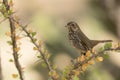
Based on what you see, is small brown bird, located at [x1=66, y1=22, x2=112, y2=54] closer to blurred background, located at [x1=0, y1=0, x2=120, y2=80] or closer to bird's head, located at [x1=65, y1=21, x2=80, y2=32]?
bird's head, located at [x1=65, y1=21, x2=80, y2=32]

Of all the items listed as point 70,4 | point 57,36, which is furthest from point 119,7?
point 57,36

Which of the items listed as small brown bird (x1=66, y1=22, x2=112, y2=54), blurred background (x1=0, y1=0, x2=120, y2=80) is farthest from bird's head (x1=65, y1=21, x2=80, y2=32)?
blurred background (x1=0, y1=0, x2=120, y2=80)

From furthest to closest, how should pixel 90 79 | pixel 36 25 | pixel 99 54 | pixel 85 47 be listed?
pixel 36 25 → pixel 85 47 → pixel 90 79 → pixel 99 54

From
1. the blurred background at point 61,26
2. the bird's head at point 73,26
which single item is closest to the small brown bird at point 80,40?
the bird's head at point 73,26

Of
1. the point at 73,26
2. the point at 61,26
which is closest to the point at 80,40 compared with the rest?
the point at 73,26

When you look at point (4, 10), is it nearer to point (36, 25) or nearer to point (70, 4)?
point (36, 25)

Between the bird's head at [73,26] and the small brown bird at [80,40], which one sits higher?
the bird's head at [73,26]

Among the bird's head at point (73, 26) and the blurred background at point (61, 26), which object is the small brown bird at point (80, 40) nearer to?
the bird's head at point (73, 26)

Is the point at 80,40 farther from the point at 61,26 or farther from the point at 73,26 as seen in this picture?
the point at 61,26
